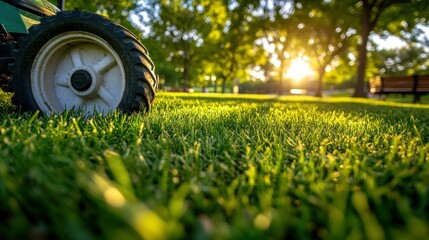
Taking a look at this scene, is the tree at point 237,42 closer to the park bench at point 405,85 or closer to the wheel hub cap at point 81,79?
the park bench at point 405,85

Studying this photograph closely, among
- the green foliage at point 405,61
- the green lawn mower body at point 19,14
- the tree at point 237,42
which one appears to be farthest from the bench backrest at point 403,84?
the green foliage at point 405,61

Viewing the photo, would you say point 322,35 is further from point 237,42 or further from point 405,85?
point 405,85

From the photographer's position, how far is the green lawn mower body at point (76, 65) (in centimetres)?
238

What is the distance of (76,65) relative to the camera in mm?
2617

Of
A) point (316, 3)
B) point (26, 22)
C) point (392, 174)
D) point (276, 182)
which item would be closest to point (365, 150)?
point (392, 174)

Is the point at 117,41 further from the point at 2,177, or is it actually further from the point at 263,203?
the point at 263,203

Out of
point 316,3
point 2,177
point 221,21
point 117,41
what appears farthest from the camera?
point 221,21

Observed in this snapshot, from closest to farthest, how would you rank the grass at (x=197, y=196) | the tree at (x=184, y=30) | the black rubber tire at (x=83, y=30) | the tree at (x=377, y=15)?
the grass at (x=197, y=196) < the black rubber tire at (x=83, y=30) < the tree at (x=377, y=15) < the tree at (x=184, y=30)

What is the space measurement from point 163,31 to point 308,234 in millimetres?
29743

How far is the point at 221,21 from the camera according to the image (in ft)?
92.2

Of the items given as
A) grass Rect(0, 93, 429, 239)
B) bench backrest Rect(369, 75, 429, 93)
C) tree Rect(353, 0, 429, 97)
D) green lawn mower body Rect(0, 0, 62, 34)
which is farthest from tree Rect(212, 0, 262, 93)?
grass Rect(0, 93, 429, 239)

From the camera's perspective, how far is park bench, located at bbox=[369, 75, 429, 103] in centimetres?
1278

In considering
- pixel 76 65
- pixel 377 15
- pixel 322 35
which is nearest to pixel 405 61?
pixel 322 35

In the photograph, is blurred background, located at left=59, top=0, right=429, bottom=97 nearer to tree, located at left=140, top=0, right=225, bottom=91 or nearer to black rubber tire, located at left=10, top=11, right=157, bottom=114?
tree, located at left=140, top=0, right=225, bottom=91
